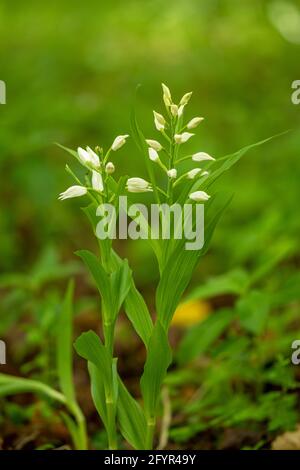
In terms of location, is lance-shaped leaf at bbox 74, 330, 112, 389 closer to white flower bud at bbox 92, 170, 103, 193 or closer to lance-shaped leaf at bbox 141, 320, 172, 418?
lance-shaped leaf at bbox 141, 320, 172, 418

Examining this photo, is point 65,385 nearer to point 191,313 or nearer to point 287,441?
point 287,441

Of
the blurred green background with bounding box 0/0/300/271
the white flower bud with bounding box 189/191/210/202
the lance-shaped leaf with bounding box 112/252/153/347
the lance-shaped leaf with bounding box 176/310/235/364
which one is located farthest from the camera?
the blurred green background with bounding box 0/0/300/271

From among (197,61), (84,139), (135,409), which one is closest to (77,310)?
(135,409)

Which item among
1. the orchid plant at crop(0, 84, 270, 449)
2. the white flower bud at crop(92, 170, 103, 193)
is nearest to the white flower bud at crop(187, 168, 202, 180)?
the orchid plant at crop(0, 84, 270, 449)

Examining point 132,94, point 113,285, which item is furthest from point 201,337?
point 132,94

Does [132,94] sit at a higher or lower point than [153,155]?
higher

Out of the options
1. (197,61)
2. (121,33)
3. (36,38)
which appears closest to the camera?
(197,61)

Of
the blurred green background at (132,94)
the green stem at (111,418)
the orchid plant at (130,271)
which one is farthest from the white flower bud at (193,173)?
the blurred green background at (132,94)

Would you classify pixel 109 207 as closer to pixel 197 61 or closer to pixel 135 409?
pixel 135 409
